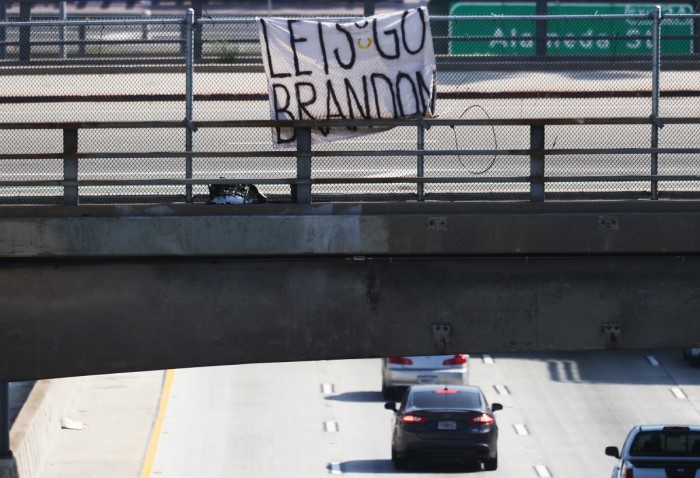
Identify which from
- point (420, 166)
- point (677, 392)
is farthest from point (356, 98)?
point (677, 392)

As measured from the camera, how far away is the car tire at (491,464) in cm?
2755

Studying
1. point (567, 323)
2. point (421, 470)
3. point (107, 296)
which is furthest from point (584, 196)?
point (421, 470)

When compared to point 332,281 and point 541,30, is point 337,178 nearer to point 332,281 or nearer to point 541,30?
point 332,281

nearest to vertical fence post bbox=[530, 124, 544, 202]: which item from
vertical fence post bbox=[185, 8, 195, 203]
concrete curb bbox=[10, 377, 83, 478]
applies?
vertical fence post bbox=[185, 8, 195, 203]

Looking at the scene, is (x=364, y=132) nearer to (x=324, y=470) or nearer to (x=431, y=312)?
(x=431, y=312)

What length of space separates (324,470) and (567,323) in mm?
14507

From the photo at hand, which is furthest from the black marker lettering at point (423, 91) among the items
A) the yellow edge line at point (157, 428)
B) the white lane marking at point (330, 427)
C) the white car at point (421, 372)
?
the white car at point (421, 372)

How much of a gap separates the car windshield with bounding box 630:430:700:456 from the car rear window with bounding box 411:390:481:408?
5.95 metres

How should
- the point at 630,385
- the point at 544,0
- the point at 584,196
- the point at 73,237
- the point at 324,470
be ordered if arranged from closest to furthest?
the point at 73,237 → the point at 584,196 → the point at 544,0 → the point at 324,470 → the point at 630,385

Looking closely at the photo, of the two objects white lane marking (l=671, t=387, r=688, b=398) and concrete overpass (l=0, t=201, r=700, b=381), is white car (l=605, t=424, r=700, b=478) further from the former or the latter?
white lane marking (l=671, t=387, r=688, b=398)

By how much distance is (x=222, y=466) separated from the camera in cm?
2770

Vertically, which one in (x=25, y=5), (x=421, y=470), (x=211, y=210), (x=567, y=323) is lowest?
(x=421, y=470)

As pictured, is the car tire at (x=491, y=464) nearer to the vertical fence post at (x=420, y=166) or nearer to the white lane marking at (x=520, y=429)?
the white lane marking at (x=520, y=429)

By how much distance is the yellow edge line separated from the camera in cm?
2698
